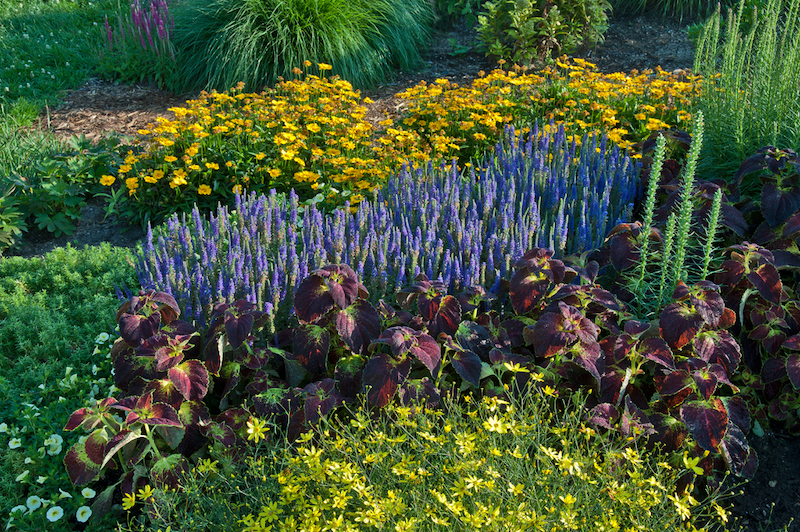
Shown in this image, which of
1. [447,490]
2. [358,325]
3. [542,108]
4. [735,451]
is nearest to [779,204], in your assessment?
[735,451]

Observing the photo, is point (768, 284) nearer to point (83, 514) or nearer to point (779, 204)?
point (779, 204)

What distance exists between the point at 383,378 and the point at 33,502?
1.49m

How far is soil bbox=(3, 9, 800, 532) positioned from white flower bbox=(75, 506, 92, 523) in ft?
9.19

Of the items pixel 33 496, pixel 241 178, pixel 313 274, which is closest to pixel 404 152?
pixel 241 178

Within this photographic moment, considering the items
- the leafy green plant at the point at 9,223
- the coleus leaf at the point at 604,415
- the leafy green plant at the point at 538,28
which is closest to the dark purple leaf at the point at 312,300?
the coleus leaf at the point at 604,415

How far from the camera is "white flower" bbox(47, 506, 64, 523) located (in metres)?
2.54

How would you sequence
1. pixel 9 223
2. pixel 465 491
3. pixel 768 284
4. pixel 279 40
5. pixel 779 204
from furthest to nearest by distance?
pixel 279 40, pixel 9 223, pixel 779 204, pixel 768 284, pixel 465 491

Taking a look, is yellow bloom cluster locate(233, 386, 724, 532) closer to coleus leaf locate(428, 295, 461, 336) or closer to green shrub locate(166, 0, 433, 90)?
coleus leaf locate(428, 295, 461, 336)

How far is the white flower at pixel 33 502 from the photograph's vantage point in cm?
260

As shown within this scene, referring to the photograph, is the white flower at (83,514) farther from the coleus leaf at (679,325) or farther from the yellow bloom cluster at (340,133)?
the yellow bloom cluster at (340,133)

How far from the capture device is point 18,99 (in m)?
7.68

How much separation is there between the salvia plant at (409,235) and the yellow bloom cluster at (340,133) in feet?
2.38

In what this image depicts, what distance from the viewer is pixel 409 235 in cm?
333

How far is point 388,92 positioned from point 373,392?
5.82 meters
